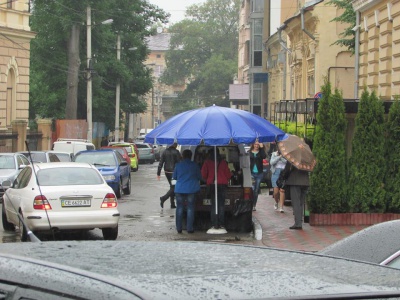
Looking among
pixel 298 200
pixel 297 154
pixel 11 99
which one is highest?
pixel 11 99

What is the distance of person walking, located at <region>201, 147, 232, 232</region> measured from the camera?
16.5 meters

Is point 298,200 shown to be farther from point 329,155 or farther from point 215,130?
Result: point 215,130

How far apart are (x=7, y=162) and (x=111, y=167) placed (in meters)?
3.17

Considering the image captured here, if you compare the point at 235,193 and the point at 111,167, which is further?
the point at 111,167

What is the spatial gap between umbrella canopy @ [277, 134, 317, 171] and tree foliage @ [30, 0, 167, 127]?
31321mm

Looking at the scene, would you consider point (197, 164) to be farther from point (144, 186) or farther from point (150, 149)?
point (150, 149)

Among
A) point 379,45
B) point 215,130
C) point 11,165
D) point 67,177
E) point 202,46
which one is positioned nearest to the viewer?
point 67,177

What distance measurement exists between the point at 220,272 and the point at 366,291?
1.67 ft

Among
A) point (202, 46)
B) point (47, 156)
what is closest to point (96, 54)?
point (47, 156)

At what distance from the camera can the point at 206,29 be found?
11669 centimetres

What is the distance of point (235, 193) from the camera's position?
17141mm

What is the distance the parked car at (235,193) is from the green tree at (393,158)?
298 centimetres

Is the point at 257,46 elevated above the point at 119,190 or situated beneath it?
elevated above

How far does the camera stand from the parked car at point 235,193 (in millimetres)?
16869
